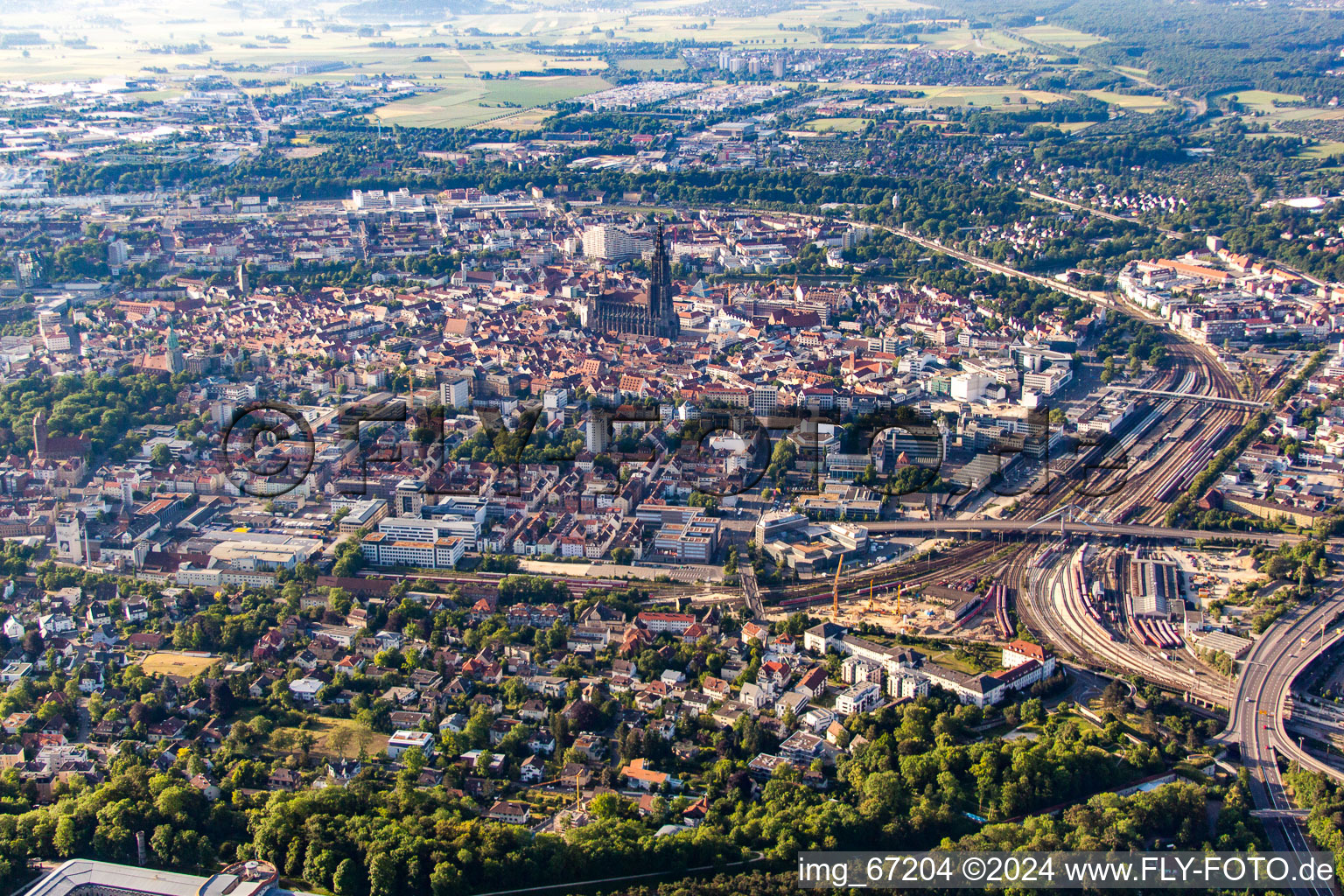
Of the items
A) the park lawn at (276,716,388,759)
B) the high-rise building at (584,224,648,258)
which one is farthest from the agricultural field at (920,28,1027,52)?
the park lawn at (276,716,388,759)

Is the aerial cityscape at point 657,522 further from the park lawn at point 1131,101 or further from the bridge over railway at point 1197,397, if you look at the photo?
the park lawn at point 1131,101

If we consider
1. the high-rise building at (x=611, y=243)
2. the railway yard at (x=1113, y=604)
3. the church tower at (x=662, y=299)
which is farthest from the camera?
the high-rise building at (x=611, y=243)

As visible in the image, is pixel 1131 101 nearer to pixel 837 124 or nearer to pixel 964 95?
pixel 964 95

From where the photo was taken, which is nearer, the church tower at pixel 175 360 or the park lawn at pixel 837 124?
the church tower at pixel 175 360

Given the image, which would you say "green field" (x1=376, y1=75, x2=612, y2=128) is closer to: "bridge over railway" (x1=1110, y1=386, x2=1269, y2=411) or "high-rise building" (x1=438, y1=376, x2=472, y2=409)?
"high-rise building" (x1=438, y1=376, x2=472, y2=409)

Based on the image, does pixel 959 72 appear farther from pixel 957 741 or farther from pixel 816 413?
pixel 957 741

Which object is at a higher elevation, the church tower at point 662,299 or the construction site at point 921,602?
the church tower at point 662,299

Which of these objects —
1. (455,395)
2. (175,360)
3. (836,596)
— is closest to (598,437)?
(455,395)

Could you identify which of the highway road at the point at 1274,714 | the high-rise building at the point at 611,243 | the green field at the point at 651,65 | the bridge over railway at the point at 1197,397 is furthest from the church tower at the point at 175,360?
the green field at the point at 651,65
